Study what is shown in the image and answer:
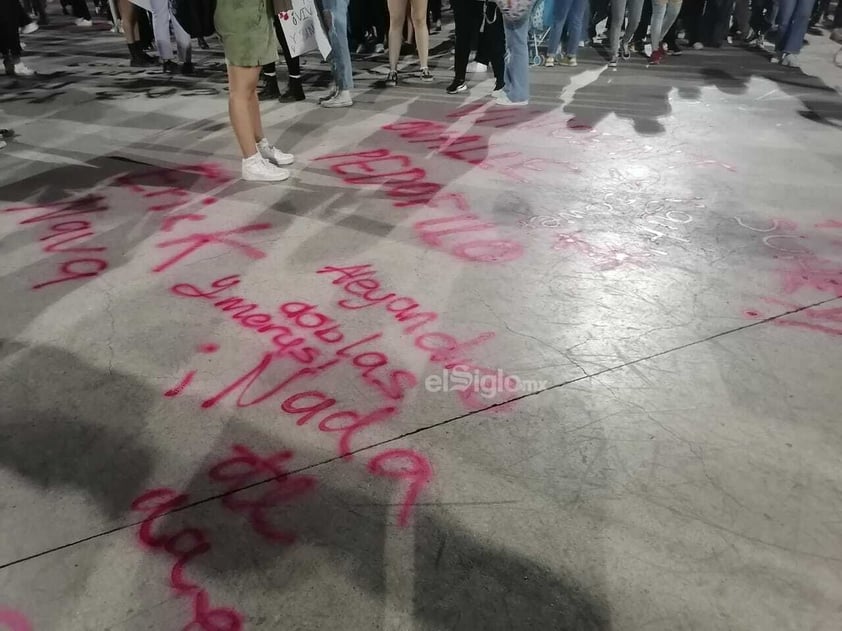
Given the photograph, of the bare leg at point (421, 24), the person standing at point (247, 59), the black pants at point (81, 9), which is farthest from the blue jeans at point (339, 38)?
the black pants at point (81, 9)

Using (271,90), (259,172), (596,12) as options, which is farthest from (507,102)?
(596,12)

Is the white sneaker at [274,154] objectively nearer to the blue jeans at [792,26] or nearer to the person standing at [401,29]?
the person standing at [401,29]

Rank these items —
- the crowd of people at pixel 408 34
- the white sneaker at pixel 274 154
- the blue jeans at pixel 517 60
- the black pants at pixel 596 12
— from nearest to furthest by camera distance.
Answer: the crowd of people at pixel 408 34 < the white sneaker at pixel 274 154 < the blue jeans at pixel 517 60 < the black pants at pixel 596 12

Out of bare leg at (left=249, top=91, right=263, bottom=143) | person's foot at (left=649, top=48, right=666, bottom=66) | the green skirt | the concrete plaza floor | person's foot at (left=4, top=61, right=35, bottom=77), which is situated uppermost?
the green skirt

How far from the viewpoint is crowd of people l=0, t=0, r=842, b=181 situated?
→ 12.7 ft

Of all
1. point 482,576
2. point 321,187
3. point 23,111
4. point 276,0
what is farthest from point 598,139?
point 23,111

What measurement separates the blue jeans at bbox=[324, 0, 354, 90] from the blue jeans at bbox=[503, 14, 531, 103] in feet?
4.44

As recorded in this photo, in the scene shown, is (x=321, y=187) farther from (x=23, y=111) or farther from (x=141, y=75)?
(x=141, y=75)

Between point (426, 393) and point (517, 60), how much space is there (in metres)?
4.27

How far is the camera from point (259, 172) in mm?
4094

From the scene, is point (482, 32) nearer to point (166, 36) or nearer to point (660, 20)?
point (660, 20)

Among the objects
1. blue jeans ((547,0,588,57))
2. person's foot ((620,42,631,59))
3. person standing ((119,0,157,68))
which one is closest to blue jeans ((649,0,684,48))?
person's foot ((620,42,631,59))

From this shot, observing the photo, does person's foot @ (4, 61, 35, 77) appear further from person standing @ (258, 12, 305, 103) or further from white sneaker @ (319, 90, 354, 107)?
white sneaker @ (319, 90, 354, 107)

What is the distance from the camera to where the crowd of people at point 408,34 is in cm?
386
